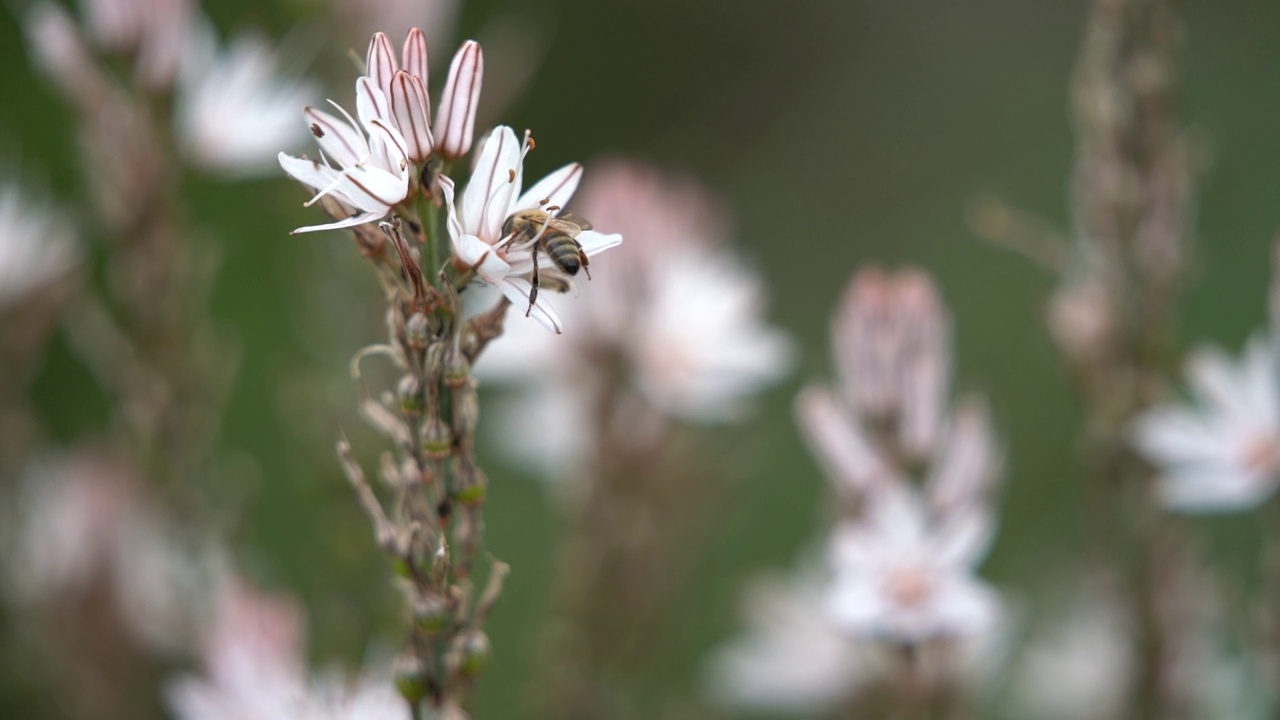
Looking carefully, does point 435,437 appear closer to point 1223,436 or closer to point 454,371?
point 454,371

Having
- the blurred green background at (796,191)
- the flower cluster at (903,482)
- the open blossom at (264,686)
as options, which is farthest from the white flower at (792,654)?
the open blossom at (264,686)

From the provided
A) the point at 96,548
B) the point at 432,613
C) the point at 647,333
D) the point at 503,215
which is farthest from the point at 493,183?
the point at 96,548

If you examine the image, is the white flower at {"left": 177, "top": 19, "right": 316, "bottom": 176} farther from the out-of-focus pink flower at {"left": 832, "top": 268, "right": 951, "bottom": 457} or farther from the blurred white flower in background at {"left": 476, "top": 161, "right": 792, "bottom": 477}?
the out-of-focus pink flower at {"left": 832, "top": 268, "right": 951, "bottom": 457}

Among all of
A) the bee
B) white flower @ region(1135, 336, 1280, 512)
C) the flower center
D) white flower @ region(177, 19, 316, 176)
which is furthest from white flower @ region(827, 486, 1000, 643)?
white flower @ region(177, 19, 316, 176)

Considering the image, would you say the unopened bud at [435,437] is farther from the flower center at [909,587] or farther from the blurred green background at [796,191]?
the blurred green background at [796,191]

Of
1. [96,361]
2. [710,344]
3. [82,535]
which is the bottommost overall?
[82,535]

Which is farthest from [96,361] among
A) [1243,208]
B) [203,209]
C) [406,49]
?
[1243,208]

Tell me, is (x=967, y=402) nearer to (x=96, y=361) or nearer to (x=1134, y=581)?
(x=1134, y=581)
